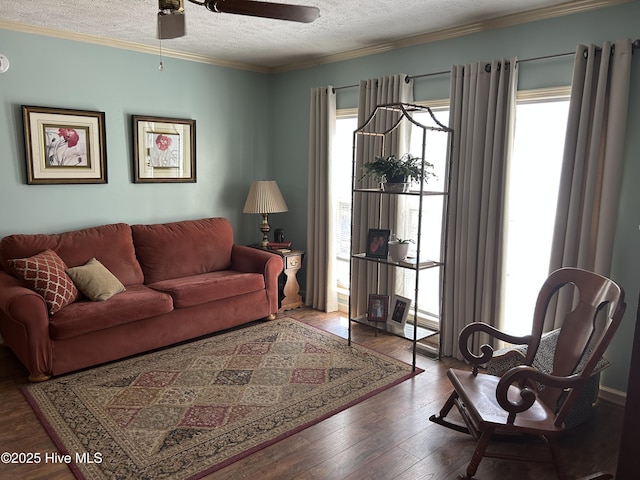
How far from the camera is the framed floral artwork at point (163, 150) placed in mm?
4434

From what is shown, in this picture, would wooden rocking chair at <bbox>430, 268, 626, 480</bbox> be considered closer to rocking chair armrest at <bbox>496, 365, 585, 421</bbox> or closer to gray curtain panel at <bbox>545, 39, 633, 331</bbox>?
rocking chair armrest at <bbox>496, 365, 585, 421</bbox>

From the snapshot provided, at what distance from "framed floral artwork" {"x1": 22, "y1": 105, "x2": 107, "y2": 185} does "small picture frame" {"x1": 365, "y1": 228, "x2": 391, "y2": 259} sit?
239 cm

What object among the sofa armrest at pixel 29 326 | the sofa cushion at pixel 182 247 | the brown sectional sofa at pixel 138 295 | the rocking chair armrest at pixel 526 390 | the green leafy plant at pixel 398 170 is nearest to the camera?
the rocking chair armrest at pixel 526 390

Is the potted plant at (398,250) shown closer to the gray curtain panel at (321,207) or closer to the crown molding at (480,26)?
the gray curtain panel at (321,207)

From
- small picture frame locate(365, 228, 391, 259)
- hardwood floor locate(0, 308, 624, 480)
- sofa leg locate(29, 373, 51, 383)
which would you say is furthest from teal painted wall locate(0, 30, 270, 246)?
small picture frame locate(365, 228, 391, 259)

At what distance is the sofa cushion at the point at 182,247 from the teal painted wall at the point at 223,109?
0.84 ft

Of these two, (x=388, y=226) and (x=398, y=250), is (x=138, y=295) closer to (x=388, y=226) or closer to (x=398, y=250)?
(x=398, y=250)

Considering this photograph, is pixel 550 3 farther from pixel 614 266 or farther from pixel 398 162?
pixel 614 266

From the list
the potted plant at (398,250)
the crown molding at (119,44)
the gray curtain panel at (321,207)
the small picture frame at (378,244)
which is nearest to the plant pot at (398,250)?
the potted plant at (398,250)

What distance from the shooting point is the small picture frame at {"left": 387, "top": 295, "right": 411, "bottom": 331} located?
383 cm

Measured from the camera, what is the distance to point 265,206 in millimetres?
4832

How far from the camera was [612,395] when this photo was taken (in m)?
3.10

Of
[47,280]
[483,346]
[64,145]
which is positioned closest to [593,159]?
[483,346]

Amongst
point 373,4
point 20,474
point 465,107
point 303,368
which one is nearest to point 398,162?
point 465,107
